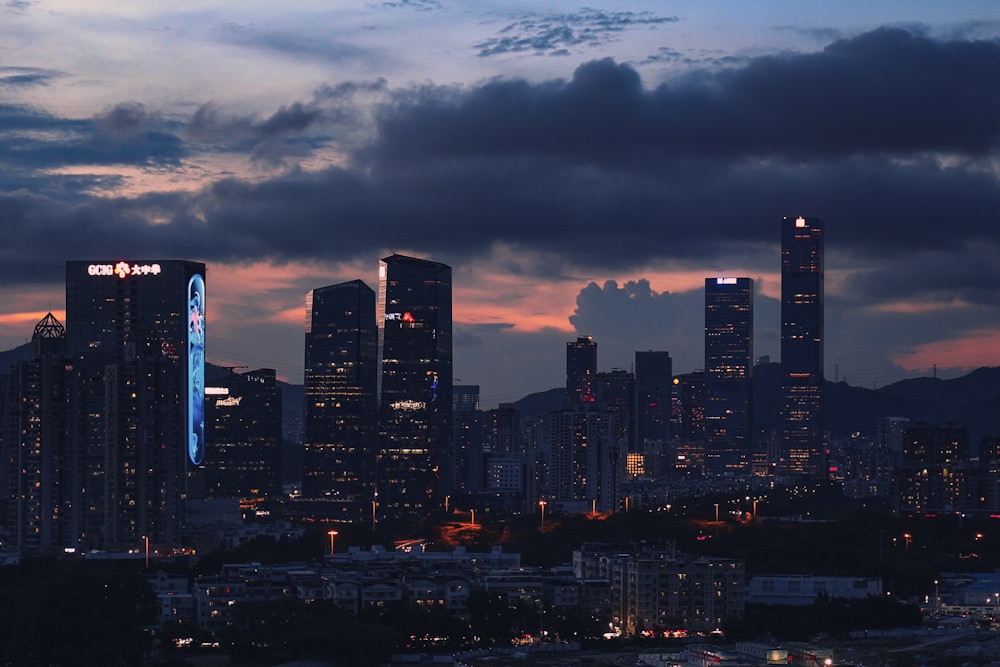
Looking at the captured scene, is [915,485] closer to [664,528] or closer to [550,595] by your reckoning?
[664,528]

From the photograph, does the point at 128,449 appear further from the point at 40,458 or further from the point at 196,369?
the point at 196,369

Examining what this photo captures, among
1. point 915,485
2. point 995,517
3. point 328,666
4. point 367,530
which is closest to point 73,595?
point 328,666

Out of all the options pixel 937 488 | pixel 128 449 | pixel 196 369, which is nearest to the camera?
pixel 128 449

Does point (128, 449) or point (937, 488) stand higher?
point (128, 449)

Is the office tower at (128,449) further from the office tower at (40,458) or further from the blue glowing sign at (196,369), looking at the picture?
the blue glowing sign at (196,369)

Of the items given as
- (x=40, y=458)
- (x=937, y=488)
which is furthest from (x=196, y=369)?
(x=937, y=488)

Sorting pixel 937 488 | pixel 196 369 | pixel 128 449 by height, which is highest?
pixel 196 369

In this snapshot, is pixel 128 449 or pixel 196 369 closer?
pixel 128 449

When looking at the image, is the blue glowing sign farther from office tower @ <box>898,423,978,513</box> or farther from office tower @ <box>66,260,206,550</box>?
office tower @ <box>898,423,978,513</box>
